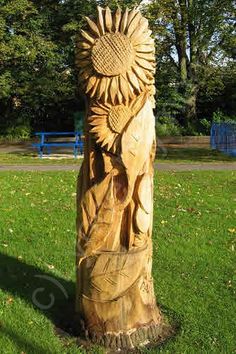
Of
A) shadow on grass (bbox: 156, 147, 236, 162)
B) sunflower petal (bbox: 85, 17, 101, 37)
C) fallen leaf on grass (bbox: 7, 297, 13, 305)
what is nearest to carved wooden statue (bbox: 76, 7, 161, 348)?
sunflower petal (bbox: 85, 17, 101, 37)

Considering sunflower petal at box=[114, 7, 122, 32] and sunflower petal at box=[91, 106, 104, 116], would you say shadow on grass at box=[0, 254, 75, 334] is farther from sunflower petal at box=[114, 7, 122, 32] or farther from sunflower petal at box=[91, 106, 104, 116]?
sunflower petal at box=[114, 7, 122, 32]

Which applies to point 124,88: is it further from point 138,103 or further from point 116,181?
point 116,181

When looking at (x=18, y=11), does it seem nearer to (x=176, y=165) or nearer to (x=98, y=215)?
(x=176, y=165)

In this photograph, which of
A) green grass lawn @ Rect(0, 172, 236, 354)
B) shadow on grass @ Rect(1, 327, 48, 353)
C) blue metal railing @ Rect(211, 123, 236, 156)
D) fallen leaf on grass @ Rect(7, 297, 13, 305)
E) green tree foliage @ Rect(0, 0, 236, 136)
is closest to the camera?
shadow on grass @ Rect(1, 327, 48, 353)

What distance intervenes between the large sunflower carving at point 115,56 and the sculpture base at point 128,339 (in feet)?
5.73

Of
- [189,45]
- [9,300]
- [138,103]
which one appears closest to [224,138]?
[189,45]

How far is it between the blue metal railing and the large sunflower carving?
49.1 feet

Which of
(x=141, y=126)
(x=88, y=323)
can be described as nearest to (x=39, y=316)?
(x=88, y=323)

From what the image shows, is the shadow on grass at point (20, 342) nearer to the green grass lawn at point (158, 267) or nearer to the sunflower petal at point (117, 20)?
the green grass lawn at point (158, 267)

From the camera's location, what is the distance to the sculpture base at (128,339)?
383cm

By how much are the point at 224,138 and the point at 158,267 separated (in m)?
14.9

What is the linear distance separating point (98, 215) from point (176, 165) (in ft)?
37.7

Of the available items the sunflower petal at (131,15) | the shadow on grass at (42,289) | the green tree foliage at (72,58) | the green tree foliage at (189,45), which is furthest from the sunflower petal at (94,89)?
the green tree foliage at (189,45)

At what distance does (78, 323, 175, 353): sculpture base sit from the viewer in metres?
3.83
